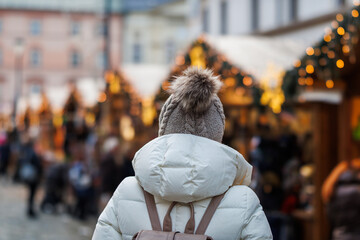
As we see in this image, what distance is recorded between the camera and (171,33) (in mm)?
45312

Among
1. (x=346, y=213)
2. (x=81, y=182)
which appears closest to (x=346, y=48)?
(x=346, y=213)

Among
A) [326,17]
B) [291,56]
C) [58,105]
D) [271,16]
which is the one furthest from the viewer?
[58,105]

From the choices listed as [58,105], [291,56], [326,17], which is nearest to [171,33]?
[58,105]

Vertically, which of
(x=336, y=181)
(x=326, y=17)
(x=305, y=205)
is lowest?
(x=305, y=205)

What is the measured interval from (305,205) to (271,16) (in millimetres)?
8656

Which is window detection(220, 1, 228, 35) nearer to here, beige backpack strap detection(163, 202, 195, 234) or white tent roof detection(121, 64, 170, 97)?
white tent roof detection(121, 64, 170, 97)

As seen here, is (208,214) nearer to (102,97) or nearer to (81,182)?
(81,182)

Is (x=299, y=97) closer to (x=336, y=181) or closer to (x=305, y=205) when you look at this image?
(x=336, y=181)

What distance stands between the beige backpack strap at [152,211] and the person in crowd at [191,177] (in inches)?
0.7

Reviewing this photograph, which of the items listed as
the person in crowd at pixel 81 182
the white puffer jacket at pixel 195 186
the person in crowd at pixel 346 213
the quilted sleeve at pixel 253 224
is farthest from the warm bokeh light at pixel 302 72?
the person in crowd at pixel 81 182

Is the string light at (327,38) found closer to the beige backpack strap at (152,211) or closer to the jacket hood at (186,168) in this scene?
the jacket hood at (186,168)

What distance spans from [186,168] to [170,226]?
27 cm

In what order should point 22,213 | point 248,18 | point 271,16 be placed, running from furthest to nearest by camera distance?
point 248,18
point 271,16
point 22,213

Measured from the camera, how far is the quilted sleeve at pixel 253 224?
9.74 ft
